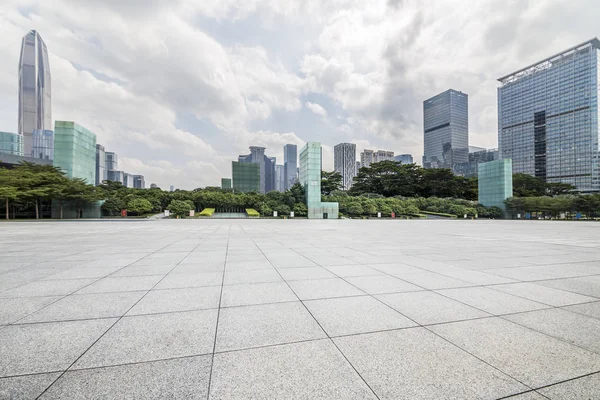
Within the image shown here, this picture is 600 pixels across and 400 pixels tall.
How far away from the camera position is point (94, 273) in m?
6.59

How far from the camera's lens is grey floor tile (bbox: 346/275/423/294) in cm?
527

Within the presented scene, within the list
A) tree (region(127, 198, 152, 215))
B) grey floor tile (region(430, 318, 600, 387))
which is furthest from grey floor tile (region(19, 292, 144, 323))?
tree (region(127, 198, 152, 215))

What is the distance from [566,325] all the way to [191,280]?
6.59 meters

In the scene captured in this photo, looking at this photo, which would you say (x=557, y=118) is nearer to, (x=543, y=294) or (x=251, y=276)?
(x=543, y=294)

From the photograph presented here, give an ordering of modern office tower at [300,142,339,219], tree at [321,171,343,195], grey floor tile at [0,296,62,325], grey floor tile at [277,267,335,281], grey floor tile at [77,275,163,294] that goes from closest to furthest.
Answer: grey floor tile at [0,296,62,325]
grey floor tile at [77,275,163,294]
grey floor tile at [277,267,335,281]
modern office tower at [300,142,339,219]
tree at [321,171,343,195]

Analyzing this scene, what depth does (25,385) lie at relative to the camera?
92.7 inches

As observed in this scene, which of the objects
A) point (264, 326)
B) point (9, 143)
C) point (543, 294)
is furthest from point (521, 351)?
point (9, 143)

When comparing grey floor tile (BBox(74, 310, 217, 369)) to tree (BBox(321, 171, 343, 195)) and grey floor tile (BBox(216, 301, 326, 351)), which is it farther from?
tree (BBox(321, 171, 343, 195))

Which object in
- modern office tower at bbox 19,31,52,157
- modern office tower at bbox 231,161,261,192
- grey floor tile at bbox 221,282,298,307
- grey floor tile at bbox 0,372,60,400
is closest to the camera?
grey floor tile at bbox 0,372,60,400

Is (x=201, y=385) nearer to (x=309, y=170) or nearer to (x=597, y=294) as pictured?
(x=597, y=294)

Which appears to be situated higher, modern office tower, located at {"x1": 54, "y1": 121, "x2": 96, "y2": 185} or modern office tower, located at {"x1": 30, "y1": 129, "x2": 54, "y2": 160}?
modern office tower, located at {"x1": 30, "y1": 129, "x2": 54, "y2": 160}

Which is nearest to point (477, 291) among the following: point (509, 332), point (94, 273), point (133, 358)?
point (509, 332)

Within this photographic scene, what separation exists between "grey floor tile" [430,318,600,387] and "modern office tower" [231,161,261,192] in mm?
121945

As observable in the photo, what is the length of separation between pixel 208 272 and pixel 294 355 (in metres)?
4.46
